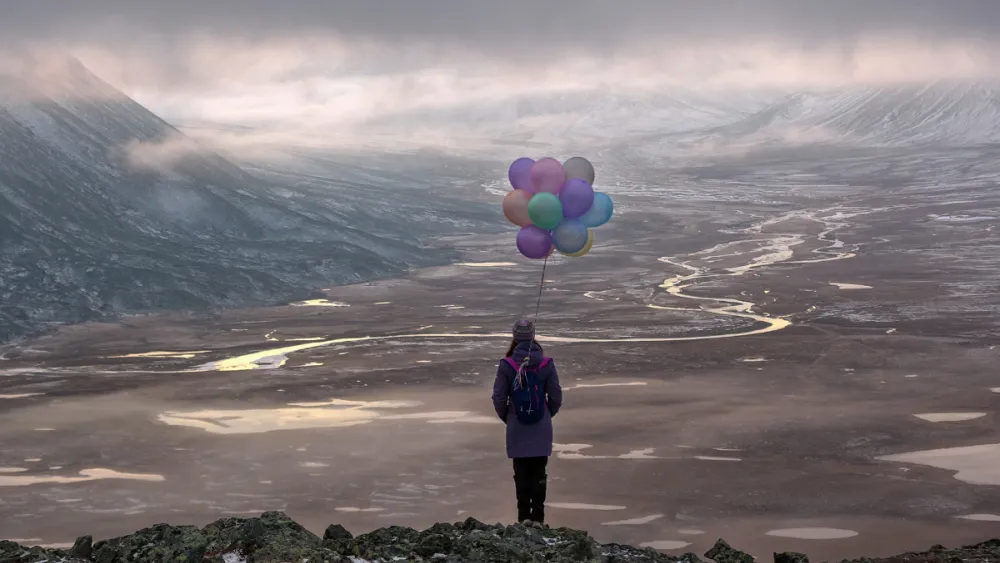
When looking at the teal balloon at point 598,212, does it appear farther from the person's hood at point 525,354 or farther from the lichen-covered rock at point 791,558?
the lichen-covered rock at point 791,558

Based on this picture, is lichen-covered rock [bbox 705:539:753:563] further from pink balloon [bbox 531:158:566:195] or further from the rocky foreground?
pink balloon [bbox 531:158:566:195]

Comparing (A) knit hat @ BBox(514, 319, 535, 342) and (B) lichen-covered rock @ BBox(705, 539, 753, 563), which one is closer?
(B) lichen-covered rock @ BBox(705, 539, 753, 563)

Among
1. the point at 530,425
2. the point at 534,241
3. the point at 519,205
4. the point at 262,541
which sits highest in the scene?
the point at 519,205

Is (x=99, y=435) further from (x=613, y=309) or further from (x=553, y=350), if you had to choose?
(x=613, y=309)

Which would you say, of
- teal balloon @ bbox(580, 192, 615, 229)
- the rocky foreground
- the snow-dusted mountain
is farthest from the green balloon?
the snow-dusted mountain

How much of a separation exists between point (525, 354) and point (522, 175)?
3073 millimetres

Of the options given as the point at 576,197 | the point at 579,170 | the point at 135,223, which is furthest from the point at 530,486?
the point at 135,223

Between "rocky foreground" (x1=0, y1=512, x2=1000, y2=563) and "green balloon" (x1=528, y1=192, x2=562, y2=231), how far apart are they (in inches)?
151

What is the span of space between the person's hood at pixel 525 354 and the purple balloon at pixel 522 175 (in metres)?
2.94

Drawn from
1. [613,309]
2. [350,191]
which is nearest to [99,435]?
[613,309]

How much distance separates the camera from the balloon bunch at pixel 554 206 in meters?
14.0

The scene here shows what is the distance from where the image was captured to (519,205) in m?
14.4

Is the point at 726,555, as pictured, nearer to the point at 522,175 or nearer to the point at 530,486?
the point at 530,486

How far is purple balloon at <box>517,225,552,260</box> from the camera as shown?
47.2ft
